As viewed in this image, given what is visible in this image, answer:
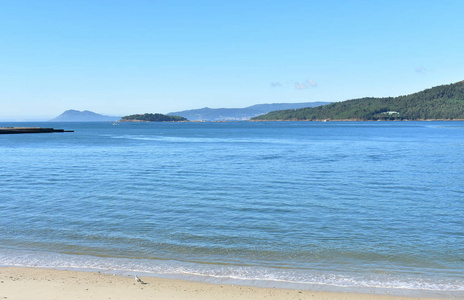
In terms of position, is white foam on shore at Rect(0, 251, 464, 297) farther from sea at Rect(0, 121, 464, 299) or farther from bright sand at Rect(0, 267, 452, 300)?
bright sand at Rect(0, 267, 452, 300)

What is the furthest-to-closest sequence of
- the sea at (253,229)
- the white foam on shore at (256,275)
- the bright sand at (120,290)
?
1. the sea at (253,229)
2. the white foam on shore at (256,275)
3. the bright sand at (120,290)

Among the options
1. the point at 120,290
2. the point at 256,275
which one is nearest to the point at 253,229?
the point at 256,275

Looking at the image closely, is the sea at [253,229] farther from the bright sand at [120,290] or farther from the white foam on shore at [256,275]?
the bright sand at [120,290]

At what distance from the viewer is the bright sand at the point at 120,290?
9.47 metres

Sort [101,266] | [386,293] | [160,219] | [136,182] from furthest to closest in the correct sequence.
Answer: [136,182] → [160,219] → [101,266] → [386,293]

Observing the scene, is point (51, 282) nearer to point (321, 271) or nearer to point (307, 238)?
point (321, 271)

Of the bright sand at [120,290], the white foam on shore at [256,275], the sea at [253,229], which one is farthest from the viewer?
the sea at [253,229]

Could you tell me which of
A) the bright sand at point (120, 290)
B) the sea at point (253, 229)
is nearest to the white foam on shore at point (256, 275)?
the sea at point (253, 229)

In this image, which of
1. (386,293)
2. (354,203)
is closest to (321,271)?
(386,293)

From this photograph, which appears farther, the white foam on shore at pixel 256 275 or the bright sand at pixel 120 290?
the white foam on shore at pixel 256 275

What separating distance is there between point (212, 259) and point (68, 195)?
13.1 m

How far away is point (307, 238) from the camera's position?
46.6 feet

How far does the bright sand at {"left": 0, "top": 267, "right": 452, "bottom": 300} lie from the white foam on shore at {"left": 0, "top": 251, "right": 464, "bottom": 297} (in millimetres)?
402

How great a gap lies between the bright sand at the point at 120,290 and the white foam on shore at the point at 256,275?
15.8 inches
